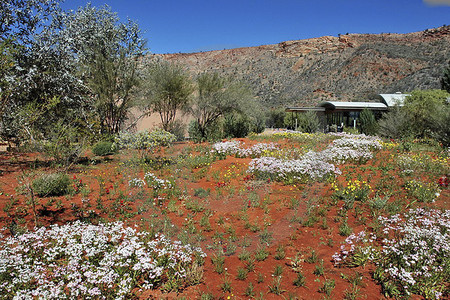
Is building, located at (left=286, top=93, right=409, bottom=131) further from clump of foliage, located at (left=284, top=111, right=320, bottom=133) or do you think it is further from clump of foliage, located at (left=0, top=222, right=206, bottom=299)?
clump of foliage, located at (left=0, top=222, right=206, bottom=299)

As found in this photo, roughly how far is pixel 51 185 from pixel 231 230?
4.66 m

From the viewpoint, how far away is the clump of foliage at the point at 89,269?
330cm

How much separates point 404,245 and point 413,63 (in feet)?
185

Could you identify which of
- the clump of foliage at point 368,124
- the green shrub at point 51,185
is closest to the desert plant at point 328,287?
the green shrub at point 51,185

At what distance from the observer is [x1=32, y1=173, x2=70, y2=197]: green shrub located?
7039 mm

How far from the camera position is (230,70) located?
69.8m

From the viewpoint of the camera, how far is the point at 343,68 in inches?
2066

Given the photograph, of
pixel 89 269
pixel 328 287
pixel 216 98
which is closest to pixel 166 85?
pixel 216 98

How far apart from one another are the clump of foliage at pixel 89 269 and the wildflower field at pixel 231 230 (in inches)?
1.0

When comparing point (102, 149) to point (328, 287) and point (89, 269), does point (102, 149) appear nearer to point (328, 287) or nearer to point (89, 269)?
point (89, 269)

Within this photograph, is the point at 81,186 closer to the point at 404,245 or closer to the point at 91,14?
the point at 404,245

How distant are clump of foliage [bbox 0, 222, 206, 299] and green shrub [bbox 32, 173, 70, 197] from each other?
2.77m

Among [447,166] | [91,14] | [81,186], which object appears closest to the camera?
[81,186]

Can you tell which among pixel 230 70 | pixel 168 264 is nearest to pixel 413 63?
pixel 230 70
